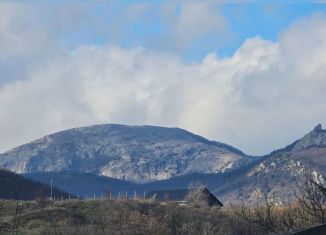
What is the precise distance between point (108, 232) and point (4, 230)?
582 inches

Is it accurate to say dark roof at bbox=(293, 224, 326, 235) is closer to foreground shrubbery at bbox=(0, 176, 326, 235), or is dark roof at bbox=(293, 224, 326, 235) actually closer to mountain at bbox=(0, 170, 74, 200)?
foreground shrubbery at bbox=(0, 176, 326, 235)

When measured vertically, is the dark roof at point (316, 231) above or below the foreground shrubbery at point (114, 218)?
below

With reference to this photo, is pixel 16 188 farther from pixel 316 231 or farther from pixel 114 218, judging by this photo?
pixel 316 231

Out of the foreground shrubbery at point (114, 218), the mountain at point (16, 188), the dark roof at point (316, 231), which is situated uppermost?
the mountain at point (16, 188)

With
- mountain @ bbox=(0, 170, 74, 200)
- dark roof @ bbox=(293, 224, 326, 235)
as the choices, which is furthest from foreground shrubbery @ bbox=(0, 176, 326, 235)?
mountain @ bbox=(0, 170, 74, 200)

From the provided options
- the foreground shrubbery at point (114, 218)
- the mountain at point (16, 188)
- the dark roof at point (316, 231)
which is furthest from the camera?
the mountain at point (16, 188)

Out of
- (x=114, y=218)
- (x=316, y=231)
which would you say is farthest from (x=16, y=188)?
(x=316, y=231)

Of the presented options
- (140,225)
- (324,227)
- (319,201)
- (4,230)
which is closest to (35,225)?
(4,230)

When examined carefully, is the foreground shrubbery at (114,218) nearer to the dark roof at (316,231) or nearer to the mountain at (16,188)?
the dark roof at (316,231)

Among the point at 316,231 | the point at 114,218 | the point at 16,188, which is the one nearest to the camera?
the point at 316,231

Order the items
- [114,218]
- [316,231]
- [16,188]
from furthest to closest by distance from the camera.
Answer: [16,188]
[114,218]
[316,231]

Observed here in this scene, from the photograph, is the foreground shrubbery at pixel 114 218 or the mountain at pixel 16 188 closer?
the foreground shrubbery at pixel 114 218

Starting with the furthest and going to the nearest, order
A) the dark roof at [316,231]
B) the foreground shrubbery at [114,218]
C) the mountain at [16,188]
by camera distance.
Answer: the mountain at [16,188] < the foreground shrubbery at [114,218] < the dark roof at [316,231]

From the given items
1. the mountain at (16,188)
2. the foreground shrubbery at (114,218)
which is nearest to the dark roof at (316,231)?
the foreground shrubbery at (114,218)
